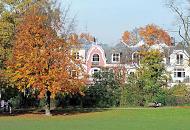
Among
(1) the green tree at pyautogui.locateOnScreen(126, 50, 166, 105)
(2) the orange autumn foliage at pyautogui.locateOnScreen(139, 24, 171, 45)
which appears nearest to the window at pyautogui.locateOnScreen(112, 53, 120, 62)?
(2) the orange autumn foliage at pyautogui.locateOnScreen(139, 24, 171, 45)

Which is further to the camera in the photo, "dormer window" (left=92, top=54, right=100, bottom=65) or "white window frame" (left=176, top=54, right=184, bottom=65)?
"white window frame" (left=176, top=54, right=184, bottom=65)

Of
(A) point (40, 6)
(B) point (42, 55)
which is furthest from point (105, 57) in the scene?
(B) point (42, 55)

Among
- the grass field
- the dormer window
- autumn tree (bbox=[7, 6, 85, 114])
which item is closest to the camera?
the grass field

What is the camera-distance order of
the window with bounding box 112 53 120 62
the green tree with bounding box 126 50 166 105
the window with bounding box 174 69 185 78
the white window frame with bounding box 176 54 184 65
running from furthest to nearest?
the white window frame with bounding box 176 54 184 65 → the window with bounding box 174 69 185 78 → the window with bounding box 112 53 120 62 → the green tree with bounding box 126 50 166 105

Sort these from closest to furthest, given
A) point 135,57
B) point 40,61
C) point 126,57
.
→ point 40,61 < point 135,57 < point 126,57

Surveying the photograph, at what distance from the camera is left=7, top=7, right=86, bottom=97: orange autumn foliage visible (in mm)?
41688

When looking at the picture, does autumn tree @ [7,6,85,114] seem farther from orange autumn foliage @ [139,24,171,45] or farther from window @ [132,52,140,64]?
orange autumn foliage @ [139,24,171,45]

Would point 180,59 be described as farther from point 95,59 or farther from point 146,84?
point 146,84

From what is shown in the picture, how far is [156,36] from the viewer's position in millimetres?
88562

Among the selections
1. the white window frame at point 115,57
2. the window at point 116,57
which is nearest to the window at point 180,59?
the white window frame at point 115,57

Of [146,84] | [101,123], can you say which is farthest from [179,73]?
[101,123]

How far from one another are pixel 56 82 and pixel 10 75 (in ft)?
13.7

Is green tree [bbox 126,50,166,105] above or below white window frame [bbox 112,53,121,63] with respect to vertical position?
below

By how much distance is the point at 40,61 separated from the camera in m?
42.0
